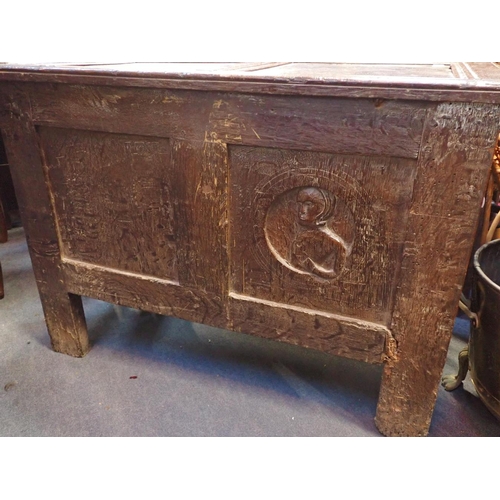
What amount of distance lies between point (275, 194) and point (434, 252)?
366mm

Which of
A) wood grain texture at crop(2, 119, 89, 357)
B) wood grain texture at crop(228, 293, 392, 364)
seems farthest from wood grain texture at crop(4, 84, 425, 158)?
wood grain texture at crop(228, 293, 392, 364)

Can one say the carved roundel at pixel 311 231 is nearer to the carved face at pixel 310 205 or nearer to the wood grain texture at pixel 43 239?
the carved face at pixel 310 205

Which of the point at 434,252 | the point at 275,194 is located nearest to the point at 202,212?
the point at 275,194

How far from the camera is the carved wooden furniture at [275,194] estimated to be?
89 centimetres

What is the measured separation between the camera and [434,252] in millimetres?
952

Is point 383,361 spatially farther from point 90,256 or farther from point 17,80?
point 17,80

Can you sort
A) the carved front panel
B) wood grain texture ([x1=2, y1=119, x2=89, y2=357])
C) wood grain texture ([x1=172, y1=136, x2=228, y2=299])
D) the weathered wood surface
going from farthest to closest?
wood grain texture ([x1=2, y1=119, x2=89, y2=357]), wood grain texture ([x1=172, y1=136, x2=228, y2=299]), the carved front panel, the weathered wood surface

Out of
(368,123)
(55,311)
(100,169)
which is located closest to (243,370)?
(55,311)

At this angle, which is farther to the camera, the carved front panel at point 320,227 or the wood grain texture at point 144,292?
the wood grain texture at point 144,292

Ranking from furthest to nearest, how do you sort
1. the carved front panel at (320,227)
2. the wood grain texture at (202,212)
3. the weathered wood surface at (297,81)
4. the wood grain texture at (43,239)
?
the wood grain texture at (43,239)
the wood grain texture at (202,212)
the carved front panel at (320,227)
the weathered wood surface at (297,81)

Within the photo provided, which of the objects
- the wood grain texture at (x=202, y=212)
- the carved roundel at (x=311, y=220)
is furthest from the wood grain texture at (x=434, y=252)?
the wood grain texture at (x=202, y=212)

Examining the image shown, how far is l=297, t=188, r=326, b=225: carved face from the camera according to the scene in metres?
1.00

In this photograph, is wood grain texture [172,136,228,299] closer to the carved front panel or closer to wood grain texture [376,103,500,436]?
the carved front panel

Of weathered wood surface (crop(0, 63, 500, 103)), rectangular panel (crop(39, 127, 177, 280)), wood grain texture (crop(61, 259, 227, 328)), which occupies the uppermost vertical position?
weathered wood surface (crop(0, 63, 500, 103))
